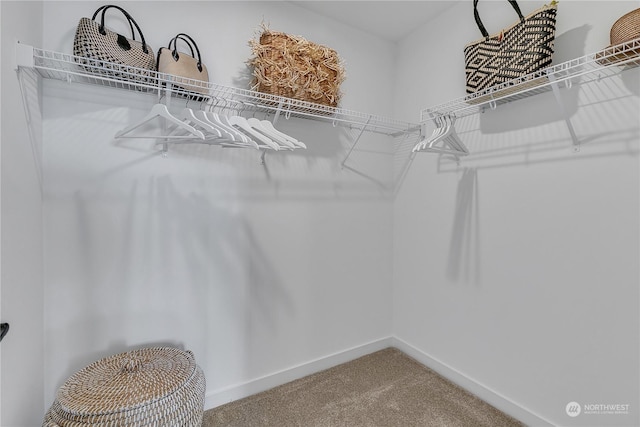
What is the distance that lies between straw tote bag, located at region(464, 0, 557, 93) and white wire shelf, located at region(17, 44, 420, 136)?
580 millimetres

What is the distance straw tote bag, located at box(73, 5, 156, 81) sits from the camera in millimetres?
1186

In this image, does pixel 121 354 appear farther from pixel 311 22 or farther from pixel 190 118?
pixel 311 22

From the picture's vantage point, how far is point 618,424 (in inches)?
50.7

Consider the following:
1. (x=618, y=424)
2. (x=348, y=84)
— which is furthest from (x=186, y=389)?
(x=348, y=84)

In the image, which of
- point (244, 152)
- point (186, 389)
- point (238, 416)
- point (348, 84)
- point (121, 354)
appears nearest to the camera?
point (186, 389)

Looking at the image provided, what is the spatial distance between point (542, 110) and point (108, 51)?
6.27 ft

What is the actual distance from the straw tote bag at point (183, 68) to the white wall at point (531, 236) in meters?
1.40

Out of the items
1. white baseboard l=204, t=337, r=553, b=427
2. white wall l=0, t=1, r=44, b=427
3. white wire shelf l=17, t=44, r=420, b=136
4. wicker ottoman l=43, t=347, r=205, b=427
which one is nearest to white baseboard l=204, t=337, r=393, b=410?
white baseboard l=204, t=337, r=553, b=427

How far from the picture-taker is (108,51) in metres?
1.21

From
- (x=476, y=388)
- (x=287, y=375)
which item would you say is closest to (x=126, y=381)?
(x=287, y=375)

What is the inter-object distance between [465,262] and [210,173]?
1.54 metres

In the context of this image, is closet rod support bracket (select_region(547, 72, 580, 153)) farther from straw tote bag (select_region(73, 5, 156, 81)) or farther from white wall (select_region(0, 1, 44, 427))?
white wall (select_region(0, 1, 44, 427))

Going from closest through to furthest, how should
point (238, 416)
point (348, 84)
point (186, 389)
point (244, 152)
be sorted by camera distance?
point (186, 389) → point (238, 416) → point (244, 152) → point (348, 84)

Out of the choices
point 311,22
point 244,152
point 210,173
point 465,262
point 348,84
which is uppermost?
point 311,22
